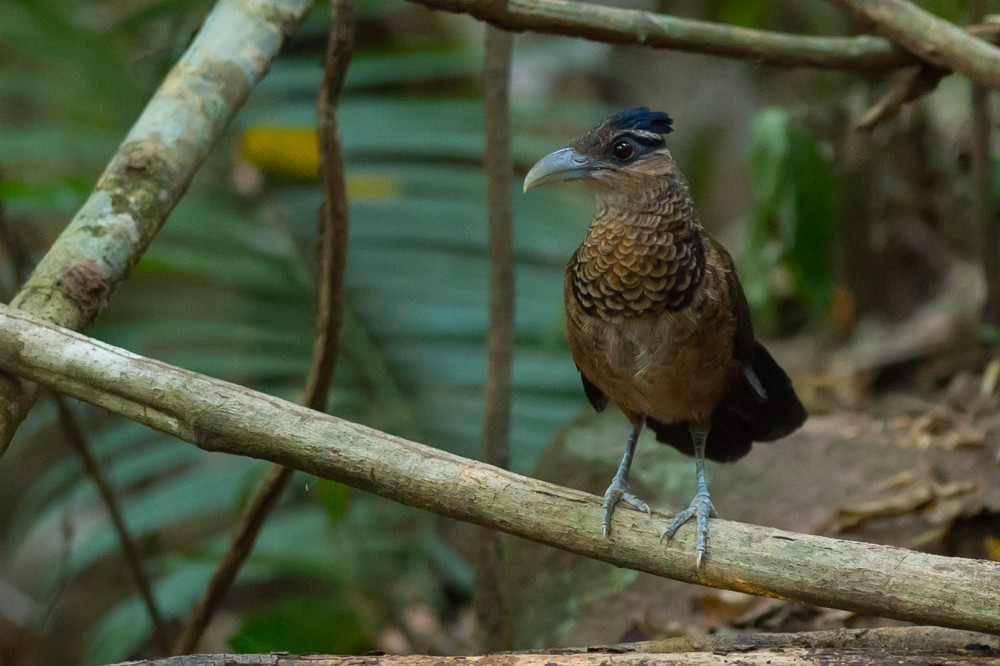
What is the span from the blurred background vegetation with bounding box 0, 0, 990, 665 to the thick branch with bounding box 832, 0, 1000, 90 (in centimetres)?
83

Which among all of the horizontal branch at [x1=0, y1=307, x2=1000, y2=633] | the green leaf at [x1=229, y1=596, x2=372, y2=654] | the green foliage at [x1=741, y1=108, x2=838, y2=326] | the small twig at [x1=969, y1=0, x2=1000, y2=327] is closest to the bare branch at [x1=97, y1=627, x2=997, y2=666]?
the horizontal branch at [x1=0, y1=307, x2=1000, y2=633]

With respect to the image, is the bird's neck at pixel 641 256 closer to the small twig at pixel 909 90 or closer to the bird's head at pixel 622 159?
the bird's head at pixel 622 159

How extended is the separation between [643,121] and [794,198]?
1494mm

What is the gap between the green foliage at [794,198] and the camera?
13.3 ft

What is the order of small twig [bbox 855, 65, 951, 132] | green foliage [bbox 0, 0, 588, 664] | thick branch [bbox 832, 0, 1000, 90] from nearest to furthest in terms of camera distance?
thick branch [bbox 832, 0, 1000, 90], small twig [bbox 855, 65, 951, 132], green foliage [bbox 0, 0, 588, 664]

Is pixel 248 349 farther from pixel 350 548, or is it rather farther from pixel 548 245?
pixel 548 245

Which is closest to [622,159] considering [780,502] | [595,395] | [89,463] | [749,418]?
[595,395]

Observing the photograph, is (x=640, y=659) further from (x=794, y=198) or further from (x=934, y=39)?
(x=794, y=198)

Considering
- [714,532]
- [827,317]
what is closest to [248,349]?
[827,317]

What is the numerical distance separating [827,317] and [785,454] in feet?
6.05

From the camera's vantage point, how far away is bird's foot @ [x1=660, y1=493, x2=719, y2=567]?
2156 millimetres

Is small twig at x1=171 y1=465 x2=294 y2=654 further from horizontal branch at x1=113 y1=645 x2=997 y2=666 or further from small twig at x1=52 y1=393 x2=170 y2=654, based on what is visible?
horizontal branch at x1=113 y1=645 x2=997 y2=666

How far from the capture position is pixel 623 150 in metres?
2.89

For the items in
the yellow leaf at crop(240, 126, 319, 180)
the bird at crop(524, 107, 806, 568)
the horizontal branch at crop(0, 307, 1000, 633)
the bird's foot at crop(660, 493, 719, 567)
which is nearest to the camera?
the horizontal branch at crop(0, 307, 1000, 633)
